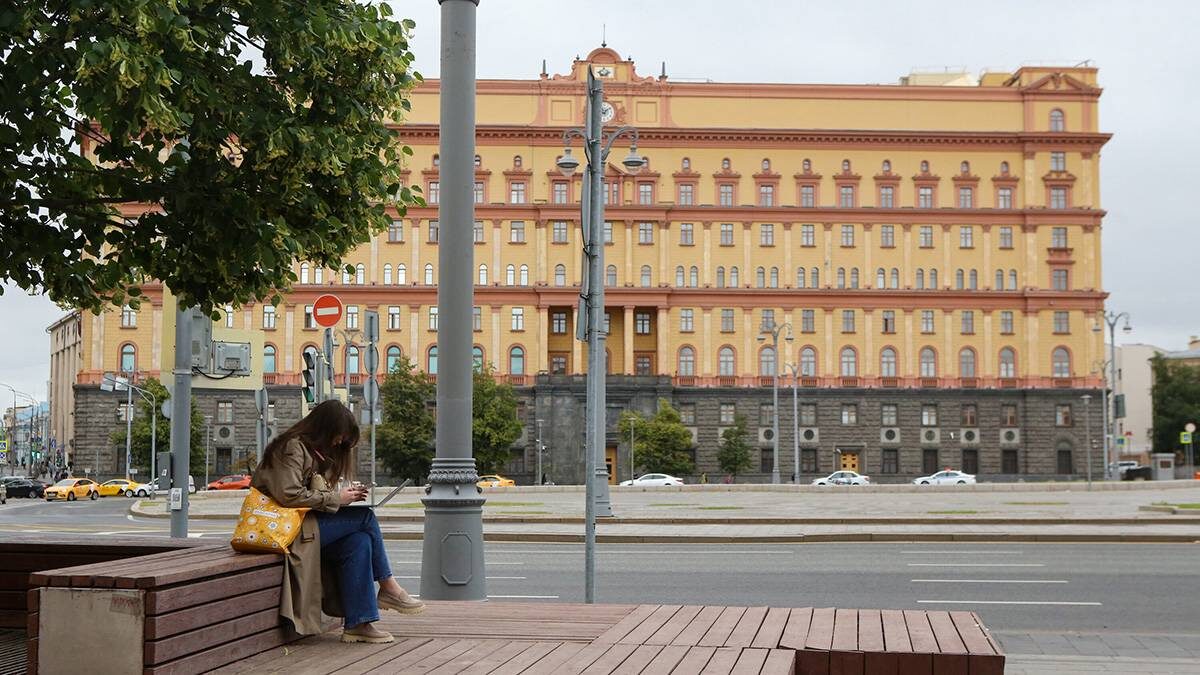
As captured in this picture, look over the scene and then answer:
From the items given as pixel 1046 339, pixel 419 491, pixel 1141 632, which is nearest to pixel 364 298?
pixel 419 491

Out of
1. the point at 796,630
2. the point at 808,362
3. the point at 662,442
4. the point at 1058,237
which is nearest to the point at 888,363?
the point at 808,362

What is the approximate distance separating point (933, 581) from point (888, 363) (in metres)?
80.2

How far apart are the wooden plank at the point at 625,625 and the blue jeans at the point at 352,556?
1211 millimetres

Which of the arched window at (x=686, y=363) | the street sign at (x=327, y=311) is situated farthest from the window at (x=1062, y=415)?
the street sign at (x=327, y=311)

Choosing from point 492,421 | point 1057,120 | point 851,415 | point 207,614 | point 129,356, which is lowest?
point 207,614

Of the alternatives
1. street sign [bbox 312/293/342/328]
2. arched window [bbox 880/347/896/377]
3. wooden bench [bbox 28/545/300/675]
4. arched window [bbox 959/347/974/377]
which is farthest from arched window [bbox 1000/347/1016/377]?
wooden bench [bbox 28/545/300/675]

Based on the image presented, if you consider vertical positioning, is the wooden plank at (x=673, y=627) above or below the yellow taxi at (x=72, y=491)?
above

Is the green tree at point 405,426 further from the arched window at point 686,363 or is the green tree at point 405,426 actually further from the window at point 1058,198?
the window at point 1058,198

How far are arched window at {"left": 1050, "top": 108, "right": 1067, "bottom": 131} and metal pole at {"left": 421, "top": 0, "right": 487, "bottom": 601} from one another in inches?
3655

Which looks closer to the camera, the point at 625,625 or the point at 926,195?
the point at 625,625

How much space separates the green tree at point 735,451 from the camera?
3556 inches

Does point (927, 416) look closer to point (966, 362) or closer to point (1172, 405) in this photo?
point (966, 362)

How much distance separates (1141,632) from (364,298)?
281 feet

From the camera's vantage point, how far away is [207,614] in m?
5.85
